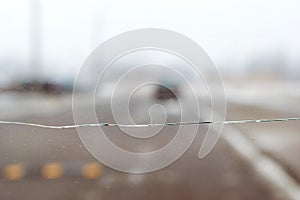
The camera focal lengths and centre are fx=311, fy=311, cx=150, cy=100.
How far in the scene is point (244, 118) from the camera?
73cm

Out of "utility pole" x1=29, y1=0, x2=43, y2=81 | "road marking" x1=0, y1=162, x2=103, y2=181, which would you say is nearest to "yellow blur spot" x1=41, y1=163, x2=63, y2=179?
"road marking" x1=0, y1=162, x2=103, y2=181

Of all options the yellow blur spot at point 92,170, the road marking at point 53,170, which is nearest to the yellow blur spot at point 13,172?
the road marking at point 53,170

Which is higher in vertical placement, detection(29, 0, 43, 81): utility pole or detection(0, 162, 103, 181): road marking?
detection(29, 0, 43, 81): utility pole

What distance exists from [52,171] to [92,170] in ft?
0.28

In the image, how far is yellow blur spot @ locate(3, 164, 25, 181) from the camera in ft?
2.21

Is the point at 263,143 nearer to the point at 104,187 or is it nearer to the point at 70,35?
the point at 104,187

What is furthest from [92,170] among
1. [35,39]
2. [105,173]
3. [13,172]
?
[35,39]

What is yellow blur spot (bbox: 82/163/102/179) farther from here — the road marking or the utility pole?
the utility pole

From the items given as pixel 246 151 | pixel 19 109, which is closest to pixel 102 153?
pixel 19 109

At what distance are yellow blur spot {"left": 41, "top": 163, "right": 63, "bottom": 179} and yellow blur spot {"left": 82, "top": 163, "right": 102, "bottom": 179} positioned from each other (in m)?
0.05

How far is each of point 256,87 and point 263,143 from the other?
0.14 metres

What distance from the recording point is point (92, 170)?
0.71 m

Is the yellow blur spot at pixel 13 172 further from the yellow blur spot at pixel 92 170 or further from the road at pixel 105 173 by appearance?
the yellow blur spot at pixel 92 170

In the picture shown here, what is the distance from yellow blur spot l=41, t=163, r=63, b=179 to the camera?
2.23 ft
